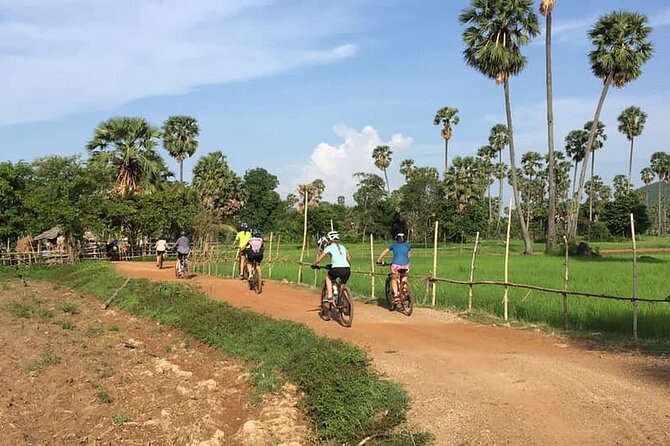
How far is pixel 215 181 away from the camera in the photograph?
5931cm

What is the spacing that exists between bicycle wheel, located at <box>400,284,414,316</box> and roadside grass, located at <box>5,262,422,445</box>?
2.84 m

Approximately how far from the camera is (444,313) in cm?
1245

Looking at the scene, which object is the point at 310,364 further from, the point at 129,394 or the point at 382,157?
the point at 382,157

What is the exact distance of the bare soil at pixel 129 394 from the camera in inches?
270

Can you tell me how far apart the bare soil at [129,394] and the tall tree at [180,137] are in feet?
121

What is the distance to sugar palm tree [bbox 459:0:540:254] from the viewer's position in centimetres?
3459

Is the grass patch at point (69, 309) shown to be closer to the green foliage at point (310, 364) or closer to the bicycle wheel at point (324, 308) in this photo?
the green foliage at point (310, 364)

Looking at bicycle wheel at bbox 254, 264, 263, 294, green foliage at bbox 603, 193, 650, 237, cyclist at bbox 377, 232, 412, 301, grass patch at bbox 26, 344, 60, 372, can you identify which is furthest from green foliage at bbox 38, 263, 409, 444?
green foliage at bbox 603, 193, 650, 237

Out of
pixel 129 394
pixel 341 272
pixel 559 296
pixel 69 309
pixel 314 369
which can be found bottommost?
pixel 129 394

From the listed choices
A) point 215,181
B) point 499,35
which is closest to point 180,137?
point 215,181

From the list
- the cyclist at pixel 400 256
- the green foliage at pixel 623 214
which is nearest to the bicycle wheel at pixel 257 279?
the cyclist at pixel 400 256

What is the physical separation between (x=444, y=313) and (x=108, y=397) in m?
6.80

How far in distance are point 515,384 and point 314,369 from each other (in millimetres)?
2381

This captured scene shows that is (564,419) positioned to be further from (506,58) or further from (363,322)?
(506,58)
